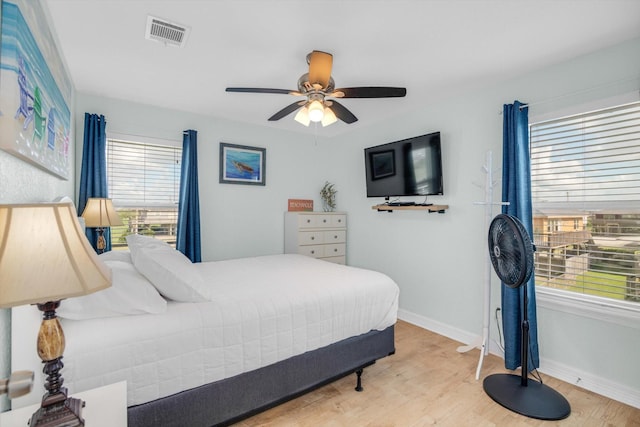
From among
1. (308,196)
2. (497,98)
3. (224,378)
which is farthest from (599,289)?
(308,196)

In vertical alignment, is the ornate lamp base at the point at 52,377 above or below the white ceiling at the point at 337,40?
→ below

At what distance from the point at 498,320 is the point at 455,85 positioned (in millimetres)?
2209

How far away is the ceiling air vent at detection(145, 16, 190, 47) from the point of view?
1979 mm

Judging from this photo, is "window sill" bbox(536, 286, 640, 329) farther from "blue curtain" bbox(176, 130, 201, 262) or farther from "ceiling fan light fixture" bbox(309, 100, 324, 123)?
"blue curtain" bbox(176, 130, 201, 262)

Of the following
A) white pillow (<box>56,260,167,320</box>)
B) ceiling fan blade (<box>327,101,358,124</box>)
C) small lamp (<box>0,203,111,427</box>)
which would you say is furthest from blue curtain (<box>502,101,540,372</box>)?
small lamp (<box>0,203,111,427</box>)

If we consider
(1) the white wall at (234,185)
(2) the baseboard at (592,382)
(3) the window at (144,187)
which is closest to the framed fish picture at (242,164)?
(1) the white wall at (234,185)

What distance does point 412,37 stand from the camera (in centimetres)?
210

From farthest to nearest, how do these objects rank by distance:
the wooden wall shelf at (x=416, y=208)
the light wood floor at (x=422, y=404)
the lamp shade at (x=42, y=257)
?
the wooden wall shelf at (x=416, y=208) < the light wood floor at (x=422, y=404) < the lamp shade at (x=42, y=257)

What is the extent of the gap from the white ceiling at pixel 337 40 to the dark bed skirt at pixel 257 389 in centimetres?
210

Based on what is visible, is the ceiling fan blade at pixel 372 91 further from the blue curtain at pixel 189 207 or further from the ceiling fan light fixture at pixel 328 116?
the blue curtain at pixel 189 207

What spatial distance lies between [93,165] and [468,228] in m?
3.80

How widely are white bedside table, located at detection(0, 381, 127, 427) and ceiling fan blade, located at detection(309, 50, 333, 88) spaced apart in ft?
6.31

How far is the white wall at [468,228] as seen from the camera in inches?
86.1

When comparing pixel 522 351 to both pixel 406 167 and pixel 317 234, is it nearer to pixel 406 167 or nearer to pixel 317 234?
pixel 406 167
